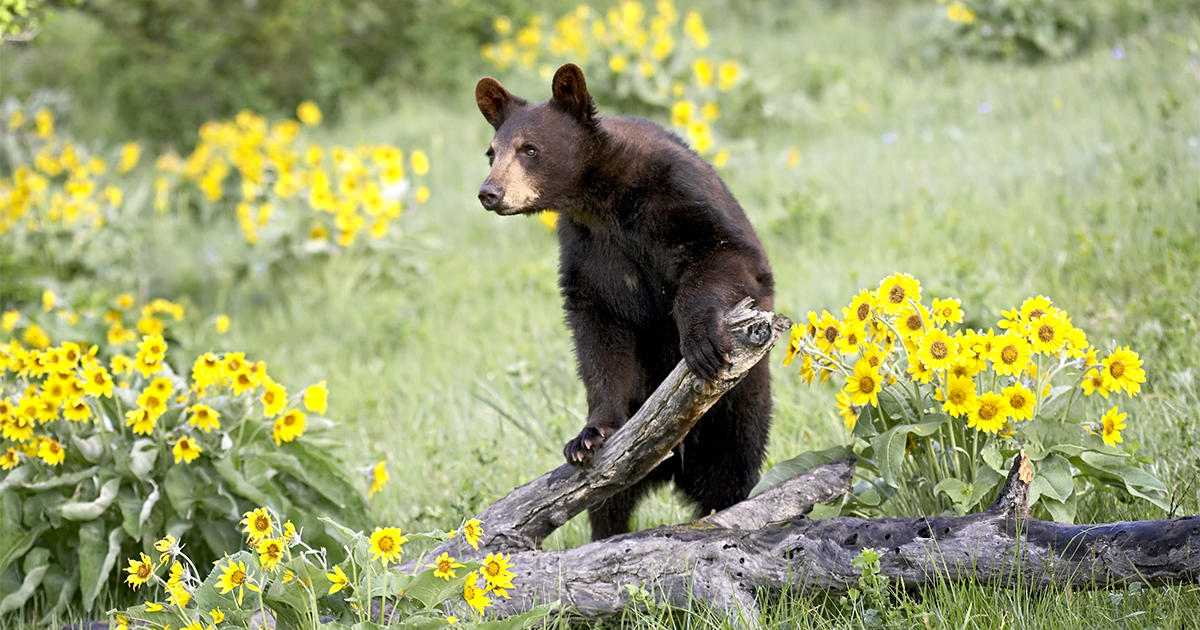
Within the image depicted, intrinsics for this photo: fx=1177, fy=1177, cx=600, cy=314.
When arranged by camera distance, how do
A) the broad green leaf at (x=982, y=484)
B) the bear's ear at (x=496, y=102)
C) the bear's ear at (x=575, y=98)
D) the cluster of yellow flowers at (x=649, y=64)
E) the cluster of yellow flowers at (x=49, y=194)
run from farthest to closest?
the cluster of yellow flowers at (x=649, y=64), the cluster of yellow flowers at (x=49, y=194), the bear's ear at (x=496, y=102), the bear's ear at (x=575, y=98), the broad green leaf at (x=982, y=484)

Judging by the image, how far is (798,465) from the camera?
338cm

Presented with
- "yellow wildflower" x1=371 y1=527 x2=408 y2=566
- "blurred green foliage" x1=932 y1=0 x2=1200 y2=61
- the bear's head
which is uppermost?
"blurred green foliage" x1=932 y1=0 x2=1200 y2=61

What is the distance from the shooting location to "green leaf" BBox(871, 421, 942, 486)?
3.12 m

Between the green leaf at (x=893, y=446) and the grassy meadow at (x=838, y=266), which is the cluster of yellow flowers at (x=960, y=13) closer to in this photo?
the grassy meadow at (x=838, y=266)

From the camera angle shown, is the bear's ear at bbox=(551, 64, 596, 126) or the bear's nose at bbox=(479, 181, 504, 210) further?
the bear's ear at bbox=(551, 64, 596, 126)

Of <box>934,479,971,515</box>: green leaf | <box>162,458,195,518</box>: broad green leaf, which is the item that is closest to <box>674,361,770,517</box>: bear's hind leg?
<box>934,479,971,515</box>: green leaf

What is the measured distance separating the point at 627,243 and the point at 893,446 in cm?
97

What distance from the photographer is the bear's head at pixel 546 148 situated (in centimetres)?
342

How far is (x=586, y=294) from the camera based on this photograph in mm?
3553

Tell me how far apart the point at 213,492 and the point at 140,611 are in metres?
1.07

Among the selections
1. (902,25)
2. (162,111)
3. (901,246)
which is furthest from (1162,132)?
(162,111)

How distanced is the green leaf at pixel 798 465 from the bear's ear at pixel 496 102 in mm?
1367

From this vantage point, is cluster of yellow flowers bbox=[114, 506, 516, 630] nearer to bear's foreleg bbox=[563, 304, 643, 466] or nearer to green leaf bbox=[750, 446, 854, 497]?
bear's foreleg bbox=[563, 304, 643, 466]

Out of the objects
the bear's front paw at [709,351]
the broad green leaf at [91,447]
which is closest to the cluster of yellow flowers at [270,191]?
the broad green leaf at [91,447]
